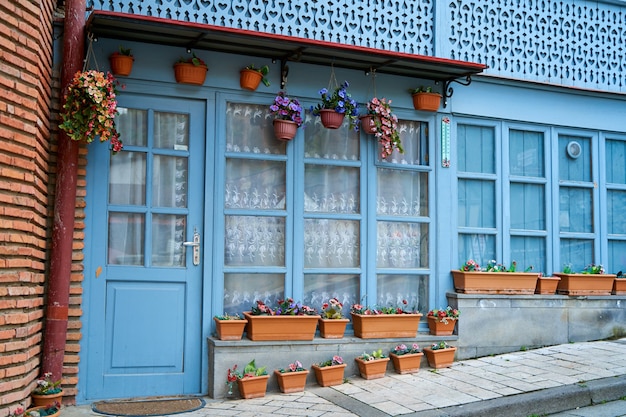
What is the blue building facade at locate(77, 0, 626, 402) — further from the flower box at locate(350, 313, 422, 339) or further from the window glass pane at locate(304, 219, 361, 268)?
the flower box at locate(350, 313, 422, 339)

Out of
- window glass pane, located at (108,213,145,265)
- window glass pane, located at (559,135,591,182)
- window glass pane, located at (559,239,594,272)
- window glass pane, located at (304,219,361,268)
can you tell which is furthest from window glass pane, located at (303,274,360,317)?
window glass pane, located at (559,135,591,182)

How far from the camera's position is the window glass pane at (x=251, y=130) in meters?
7.36

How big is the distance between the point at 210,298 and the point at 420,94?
3328mm

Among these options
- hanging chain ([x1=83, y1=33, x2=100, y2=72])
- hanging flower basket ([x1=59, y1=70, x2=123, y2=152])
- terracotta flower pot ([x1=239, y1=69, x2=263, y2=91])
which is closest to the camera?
hanging flower basket ([x1=59, y1=70, x2=123, y2=152])

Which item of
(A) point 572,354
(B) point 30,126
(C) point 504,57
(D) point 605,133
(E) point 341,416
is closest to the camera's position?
(B) point 30,126

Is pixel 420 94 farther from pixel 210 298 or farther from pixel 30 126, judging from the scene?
pixel 30 126

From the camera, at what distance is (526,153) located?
8812 millimetres

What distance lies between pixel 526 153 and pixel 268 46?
148 inches

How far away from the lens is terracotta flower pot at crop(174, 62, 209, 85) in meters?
6.94

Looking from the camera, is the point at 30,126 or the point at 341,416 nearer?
the point at 30,126

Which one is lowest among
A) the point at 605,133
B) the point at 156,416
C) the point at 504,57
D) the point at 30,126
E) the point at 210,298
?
the point at 156,416

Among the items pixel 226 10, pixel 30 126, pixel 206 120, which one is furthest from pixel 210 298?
pixel 226 10

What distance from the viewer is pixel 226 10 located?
7.23 metres

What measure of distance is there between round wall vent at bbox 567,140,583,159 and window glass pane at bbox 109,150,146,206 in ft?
17.8
